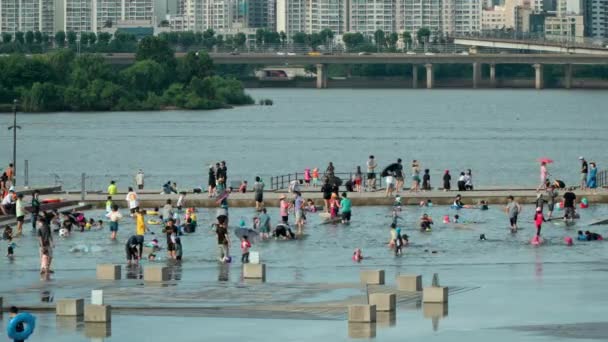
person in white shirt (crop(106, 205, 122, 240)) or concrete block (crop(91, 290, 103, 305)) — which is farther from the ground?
person in white shirt (crop(106, 205, 122, 240))

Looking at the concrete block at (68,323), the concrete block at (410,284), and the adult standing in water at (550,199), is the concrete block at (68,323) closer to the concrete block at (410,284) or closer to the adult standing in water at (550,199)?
the concrete block at (410,284)

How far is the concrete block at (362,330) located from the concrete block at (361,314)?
0.40 ft

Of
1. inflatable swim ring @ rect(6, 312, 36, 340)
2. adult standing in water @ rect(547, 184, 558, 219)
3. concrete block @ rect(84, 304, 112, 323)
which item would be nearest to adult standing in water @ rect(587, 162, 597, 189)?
adult standing in water @ rect(547, 184, 558, 219)

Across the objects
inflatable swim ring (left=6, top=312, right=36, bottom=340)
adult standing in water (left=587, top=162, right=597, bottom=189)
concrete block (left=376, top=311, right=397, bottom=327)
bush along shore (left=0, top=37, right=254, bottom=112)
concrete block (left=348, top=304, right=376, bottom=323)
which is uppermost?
bush along shore (left=0, top=37, right=254, bottom=112)

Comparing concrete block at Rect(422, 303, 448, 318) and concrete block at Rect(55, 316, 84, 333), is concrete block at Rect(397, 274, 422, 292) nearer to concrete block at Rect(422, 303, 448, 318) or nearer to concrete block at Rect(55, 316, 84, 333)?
concrete block at Rect(422, 303, 448, 318)

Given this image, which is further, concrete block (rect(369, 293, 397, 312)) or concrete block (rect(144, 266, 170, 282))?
concrete block (rect(144, 266, 170, 282))

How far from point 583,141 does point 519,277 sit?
96.8 meters

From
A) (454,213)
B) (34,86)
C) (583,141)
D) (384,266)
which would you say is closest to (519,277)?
(384,266)

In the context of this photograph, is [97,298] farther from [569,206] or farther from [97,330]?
[569,206]

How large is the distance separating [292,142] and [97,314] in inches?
4022

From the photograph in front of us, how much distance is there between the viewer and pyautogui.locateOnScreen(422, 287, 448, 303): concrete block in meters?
33.1

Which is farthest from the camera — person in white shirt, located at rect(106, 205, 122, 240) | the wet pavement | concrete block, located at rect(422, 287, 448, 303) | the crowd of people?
person in white shirt, located at rect(106, 205, 122, 240)

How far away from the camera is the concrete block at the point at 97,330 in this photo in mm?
29531

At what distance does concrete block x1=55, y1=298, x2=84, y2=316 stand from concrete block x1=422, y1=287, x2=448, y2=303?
6272 mm
